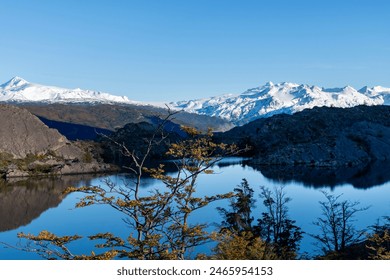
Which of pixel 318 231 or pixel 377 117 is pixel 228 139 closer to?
pixel 377 117

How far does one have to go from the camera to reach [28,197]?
6619 cm

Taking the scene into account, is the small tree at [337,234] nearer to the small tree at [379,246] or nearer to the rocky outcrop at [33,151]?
the small tree at [379,246]

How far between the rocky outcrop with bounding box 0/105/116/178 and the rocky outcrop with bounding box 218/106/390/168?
5076 centimetres

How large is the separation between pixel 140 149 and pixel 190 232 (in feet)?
423

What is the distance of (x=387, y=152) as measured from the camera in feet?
428

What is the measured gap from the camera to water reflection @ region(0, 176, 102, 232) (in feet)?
172

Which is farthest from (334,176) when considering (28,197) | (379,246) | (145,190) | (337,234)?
(379,246)

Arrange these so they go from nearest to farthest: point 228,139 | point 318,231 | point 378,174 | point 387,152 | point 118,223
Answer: point 318,231
point 118,223
point 378,174
point 387,152
point 228,139

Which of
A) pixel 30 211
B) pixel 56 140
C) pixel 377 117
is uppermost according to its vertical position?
pixel 377 117

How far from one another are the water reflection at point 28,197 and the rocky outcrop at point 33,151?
8.13 meters

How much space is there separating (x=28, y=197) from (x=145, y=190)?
1846cm

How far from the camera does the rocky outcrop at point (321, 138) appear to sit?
11925 centimetres

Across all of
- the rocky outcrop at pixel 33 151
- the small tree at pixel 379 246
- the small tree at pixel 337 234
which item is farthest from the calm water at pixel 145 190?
the rocky outcrop at pixel 33 151
